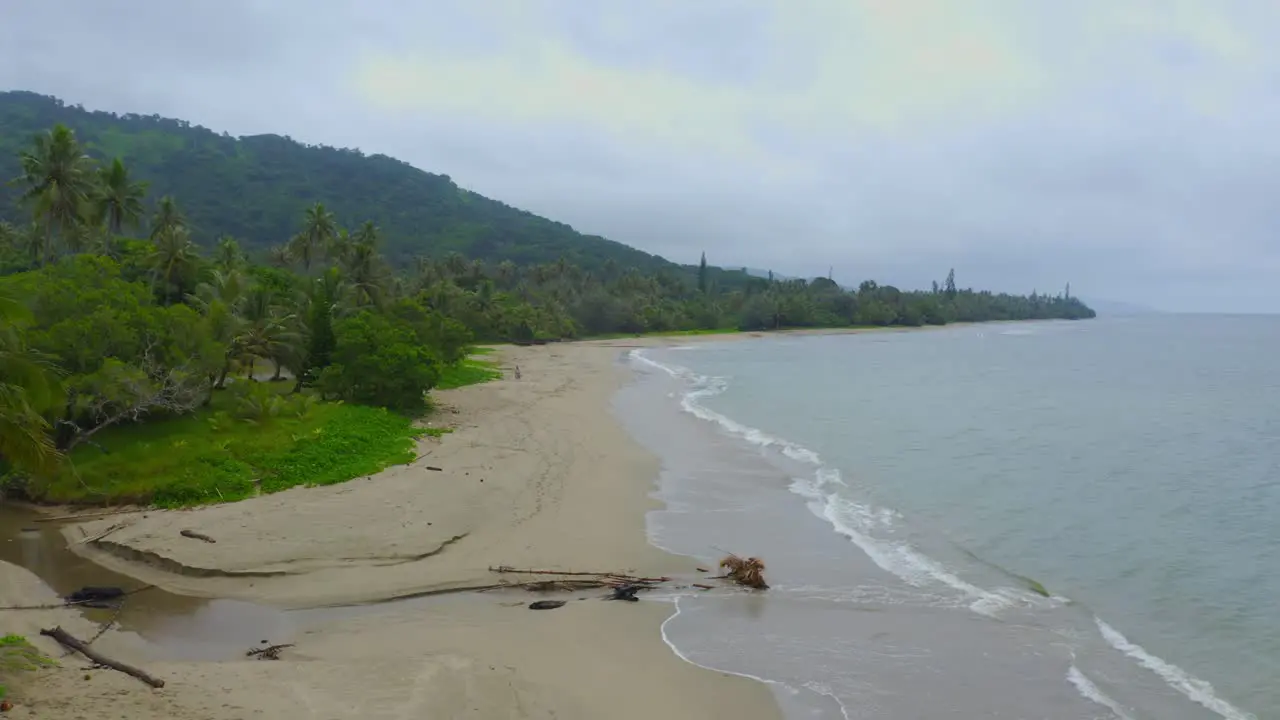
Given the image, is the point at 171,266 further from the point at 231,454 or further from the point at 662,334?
the point at 662,334

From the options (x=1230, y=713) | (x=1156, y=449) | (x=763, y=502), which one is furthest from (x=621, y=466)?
(x=1156, y=449)

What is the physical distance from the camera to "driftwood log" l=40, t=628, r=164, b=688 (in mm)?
9258

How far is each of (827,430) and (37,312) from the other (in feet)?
90.3

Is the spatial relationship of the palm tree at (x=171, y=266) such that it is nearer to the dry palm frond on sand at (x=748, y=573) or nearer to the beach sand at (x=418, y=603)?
the beach sand at (x=418, y=603)

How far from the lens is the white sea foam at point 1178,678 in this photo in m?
10.8

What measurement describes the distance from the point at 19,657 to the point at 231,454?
11214mm

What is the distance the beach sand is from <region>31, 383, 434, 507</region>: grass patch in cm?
109

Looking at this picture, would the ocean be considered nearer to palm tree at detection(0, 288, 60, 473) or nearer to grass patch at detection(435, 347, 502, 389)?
palm tree at detection(0, 288, 60, 473)

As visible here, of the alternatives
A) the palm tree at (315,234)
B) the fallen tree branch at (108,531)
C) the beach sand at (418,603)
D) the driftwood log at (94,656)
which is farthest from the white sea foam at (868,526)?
the palm tree at (315,234)

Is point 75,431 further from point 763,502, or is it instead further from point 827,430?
point 827,430

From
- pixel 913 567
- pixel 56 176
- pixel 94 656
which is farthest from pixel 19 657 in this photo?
pixel 56 176

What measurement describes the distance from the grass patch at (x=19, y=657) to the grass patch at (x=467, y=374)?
28.2 metres

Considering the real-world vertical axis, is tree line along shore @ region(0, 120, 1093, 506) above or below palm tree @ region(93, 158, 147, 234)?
below

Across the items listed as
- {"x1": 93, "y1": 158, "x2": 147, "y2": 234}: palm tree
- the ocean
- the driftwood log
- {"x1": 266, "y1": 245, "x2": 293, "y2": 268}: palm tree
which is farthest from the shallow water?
{"x1": 266, "y1": 245, "x2": 293, "y2": 268}: palm tree
